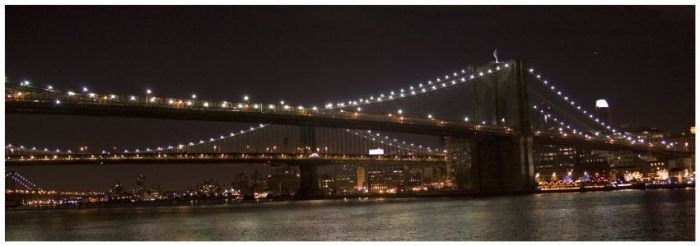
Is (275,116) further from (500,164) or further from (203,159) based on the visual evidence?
(203,159)

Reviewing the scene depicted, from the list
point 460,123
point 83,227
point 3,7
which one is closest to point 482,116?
point 460,123

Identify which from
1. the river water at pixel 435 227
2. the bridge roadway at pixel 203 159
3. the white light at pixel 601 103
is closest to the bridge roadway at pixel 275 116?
the river water at pixel 435 227

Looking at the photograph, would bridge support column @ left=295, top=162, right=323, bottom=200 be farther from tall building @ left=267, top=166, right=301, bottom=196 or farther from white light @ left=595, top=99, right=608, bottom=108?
white light @ left=595, top=99, right=608, bottom=108

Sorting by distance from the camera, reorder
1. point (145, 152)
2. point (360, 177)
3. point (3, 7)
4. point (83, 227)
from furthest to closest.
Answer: point (360, 177) < point (145, 152) < point (83, 227) < point (3, 7)

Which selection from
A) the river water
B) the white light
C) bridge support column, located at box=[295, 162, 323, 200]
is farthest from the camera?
the white light

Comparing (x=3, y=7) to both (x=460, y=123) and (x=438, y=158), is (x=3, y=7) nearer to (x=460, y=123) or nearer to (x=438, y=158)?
(x=460, y=123)

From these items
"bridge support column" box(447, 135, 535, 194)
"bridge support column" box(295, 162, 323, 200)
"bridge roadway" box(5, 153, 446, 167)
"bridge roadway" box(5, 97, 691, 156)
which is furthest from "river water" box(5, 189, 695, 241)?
"bridge support column" box(295, 162, 323, 200)
